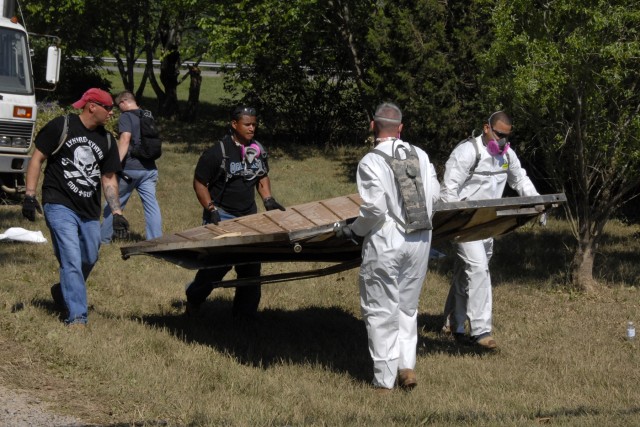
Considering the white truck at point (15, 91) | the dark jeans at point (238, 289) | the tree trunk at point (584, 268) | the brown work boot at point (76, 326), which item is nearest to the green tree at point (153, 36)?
the white truck at point (15, 91)

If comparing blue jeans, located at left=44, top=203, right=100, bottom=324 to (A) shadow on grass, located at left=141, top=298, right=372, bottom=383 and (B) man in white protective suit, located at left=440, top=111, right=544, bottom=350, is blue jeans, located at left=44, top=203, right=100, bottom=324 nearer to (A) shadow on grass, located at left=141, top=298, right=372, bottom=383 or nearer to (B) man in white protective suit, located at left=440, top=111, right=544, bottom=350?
(A) shadow on grass, located at left=141, top=298, right=372, bottom=383

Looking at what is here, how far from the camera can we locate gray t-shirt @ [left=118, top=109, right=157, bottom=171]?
12164mm

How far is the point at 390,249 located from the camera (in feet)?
23.5

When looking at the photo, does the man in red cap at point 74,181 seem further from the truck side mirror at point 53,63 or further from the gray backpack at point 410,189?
the truck side mirror at point 53,63

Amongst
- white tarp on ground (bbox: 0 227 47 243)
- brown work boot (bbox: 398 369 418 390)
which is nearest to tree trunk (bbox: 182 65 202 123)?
white tarp on ground (bbox: 0 227 47 243)

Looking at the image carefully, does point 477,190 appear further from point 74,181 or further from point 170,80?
point 170,80

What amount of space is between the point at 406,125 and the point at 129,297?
10.1 m

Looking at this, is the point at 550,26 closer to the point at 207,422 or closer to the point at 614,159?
the point at 614,159

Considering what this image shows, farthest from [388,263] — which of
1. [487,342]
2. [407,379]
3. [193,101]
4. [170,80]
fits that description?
[170,80]

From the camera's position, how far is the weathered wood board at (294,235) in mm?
7574

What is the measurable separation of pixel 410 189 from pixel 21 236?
7.09 metres

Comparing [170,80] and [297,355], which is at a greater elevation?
[297,355]

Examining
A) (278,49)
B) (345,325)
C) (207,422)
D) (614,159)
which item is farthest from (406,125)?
(207,422)

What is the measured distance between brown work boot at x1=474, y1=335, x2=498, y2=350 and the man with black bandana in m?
2.09
